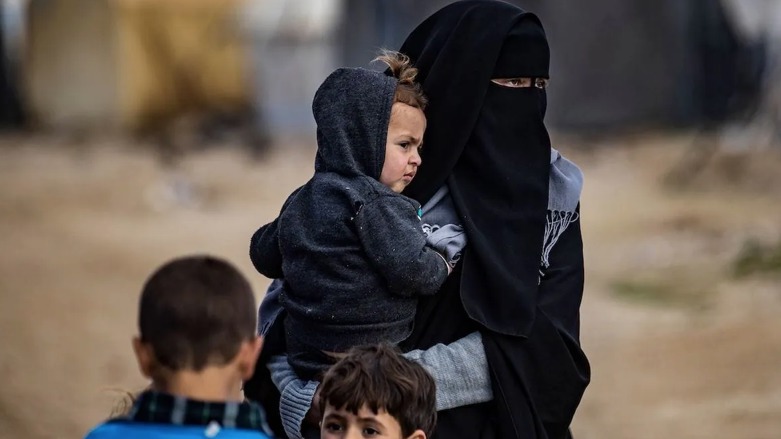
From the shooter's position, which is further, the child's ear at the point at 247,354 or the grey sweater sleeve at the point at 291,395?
the grey sweater sleeve at the point at 291,395

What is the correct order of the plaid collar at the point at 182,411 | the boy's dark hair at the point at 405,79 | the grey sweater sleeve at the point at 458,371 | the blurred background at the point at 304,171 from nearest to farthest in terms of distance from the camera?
the plaid collar at the point at 182,411, the grey sweater sleeve at the point at 458,371, the boy's dark hair at the point at 405,79, the blurred background at the point at 304,171

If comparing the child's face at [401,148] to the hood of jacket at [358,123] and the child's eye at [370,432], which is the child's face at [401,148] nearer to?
the hood of jacket at [358,123]

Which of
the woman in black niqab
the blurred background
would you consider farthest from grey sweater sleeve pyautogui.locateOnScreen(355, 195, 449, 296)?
the blurred background

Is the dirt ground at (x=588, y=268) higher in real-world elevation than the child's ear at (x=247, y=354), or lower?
lower

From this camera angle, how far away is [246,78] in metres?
18.1

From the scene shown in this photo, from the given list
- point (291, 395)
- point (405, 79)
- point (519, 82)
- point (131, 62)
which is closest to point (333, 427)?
point (291, 395)

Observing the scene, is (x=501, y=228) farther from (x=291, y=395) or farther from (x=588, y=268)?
(x=588, y=268)

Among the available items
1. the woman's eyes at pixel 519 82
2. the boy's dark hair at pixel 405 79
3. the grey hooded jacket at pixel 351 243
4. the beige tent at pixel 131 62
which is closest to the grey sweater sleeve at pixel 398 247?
the grey hooded jacket at pixel 351 243

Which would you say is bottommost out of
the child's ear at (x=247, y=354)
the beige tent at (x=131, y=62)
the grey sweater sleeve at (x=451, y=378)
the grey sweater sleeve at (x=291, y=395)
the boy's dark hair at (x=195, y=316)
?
the beige tent at (x=131, y=62)

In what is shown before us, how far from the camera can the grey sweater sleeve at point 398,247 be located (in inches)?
98.7

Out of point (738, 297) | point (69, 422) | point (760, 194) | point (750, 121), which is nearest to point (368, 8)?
point (750, 121)

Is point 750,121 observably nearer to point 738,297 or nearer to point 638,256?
point 638,256

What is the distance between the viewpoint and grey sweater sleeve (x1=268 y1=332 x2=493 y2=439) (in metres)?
2.58

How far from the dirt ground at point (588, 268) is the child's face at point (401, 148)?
0.74 m
